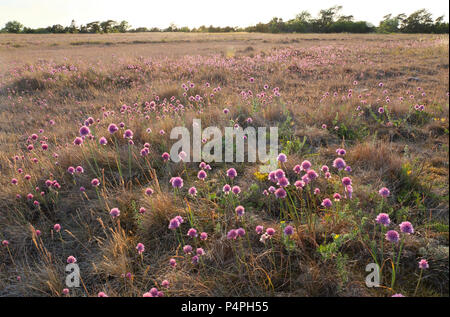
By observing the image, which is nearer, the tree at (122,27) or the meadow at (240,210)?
the meadow at (240,210)

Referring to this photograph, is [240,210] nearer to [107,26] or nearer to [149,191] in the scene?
[149,191]

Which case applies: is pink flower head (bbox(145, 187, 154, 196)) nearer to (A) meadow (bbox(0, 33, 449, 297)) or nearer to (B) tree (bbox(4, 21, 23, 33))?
(A) meadow (bbox(0, 33, 449, 297))

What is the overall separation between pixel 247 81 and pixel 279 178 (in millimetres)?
6843

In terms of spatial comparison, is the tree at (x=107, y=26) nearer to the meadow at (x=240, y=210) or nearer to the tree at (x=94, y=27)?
the tree at (x=94, y=27)

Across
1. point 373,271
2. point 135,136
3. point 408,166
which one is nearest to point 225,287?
point 373,271

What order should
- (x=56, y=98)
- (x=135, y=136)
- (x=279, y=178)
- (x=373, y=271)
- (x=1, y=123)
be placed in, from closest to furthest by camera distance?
(x=373, y=271)
(x=279, y=178)
(x=135, y=136)
(x=1, y=123)
(x=56, y=98)
